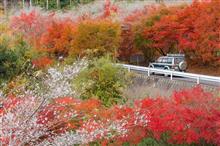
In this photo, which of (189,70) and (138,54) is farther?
(138,54)

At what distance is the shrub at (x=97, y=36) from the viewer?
1016 inches

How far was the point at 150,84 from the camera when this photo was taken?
21.6m

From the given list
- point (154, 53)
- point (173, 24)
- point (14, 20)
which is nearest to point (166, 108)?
point (173, 24)

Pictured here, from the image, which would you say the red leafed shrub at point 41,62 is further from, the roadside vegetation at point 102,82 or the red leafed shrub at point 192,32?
the red leafed shrub at point 192,32

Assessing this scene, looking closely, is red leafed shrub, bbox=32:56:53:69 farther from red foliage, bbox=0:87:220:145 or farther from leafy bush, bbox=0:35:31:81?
red foliage, bbox=0:87:220:145

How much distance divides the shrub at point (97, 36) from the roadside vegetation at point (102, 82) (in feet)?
0.19

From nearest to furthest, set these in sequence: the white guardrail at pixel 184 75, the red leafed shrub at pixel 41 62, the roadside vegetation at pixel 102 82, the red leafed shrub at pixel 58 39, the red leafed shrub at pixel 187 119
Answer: the roadside vegetation at pixel 102 82 < the red leafed shrub at pixel 187 119 < the white guardrail at pixel 184 75 < the red leafed shrub at pixel 41 62 < the red leafed shrub at pixel 58 39

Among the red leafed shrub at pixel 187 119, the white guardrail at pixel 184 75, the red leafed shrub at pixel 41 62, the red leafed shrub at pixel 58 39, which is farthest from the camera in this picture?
the red leafed shrub at pixel 58 39

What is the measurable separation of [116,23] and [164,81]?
7120 millimetres

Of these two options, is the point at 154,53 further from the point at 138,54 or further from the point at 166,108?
the point at 166,108

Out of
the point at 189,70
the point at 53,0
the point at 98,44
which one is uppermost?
the point at 53,0

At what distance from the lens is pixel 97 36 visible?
25.9 m

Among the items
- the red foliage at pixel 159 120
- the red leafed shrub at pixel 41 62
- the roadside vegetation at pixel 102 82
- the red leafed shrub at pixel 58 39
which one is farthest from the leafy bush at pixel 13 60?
the red foliage at pixel 159 120

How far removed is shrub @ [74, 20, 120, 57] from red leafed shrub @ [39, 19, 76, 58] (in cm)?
183
